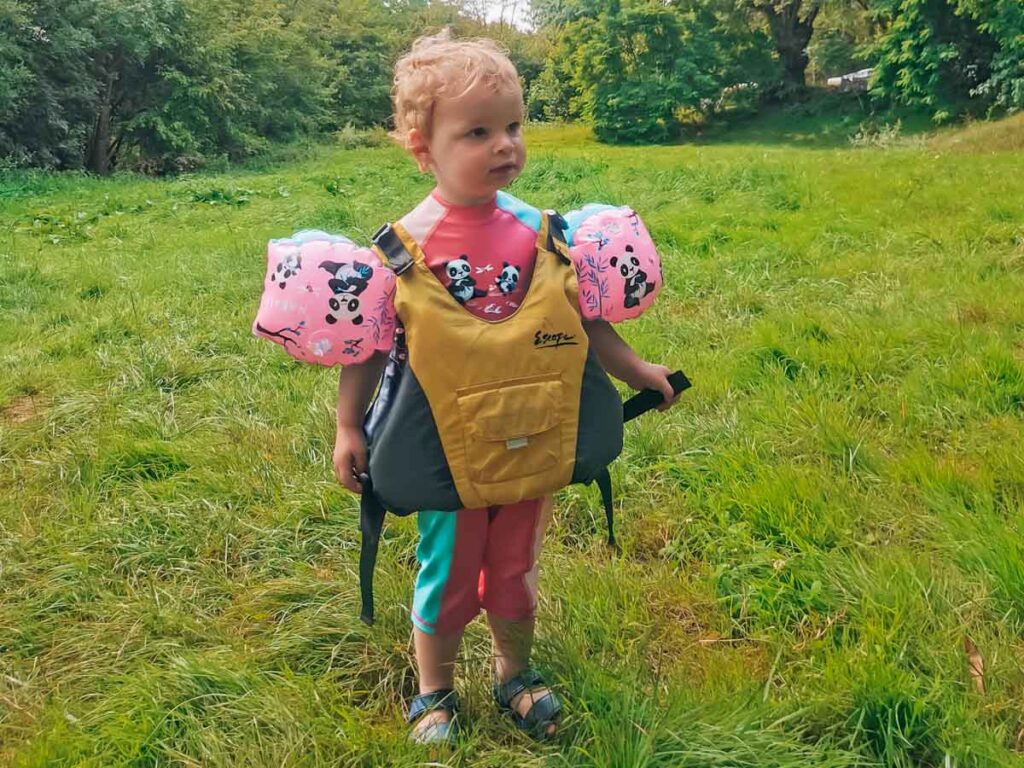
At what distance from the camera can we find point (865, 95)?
28.1 meters

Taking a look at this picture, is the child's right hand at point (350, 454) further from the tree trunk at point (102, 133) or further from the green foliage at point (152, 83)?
the tree trunk at point (102, 133)

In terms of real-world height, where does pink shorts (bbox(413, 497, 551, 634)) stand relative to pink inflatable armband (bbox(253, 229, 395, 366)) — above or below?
below

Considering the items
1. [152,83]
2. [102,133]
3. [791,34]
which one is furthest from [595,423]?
[791,34]

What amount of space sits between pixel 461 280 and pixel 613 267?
37 cm

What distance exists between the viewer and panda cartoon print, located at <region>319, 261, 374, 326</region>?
1.66 meters

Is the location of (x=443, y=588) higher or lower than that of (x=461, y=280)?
lower

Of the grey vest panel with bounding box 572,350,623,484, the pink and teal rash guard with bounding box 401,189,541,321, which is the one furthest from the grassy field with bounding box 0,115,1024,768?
the pink and teal rash guard with bounding box 401,189,541,321

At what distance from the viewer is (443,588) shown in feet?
6.35

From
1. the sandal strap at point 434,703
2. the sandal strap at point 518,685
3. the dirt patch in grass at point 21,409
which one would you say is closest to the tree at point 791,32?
the dirt patch in grass at point 21,409

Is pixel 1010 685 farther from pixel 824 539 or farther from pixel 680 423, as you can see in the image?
pixel 680 423

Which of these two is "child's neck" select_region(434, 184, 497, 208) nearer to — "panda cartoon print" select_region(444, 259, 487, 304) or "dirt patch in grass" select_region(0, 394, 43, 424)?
"panda cartoon print" select_region(444, 259, 487, 304)

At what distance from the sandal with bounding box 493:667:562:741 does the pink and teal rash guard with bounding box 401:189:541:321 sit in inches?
37.1

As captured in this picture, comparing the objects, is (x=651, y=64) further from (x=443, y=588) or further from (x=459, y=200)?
(x=443, y=588)

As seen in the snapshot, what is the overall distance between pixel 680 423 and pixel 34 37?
19508 millimetres
